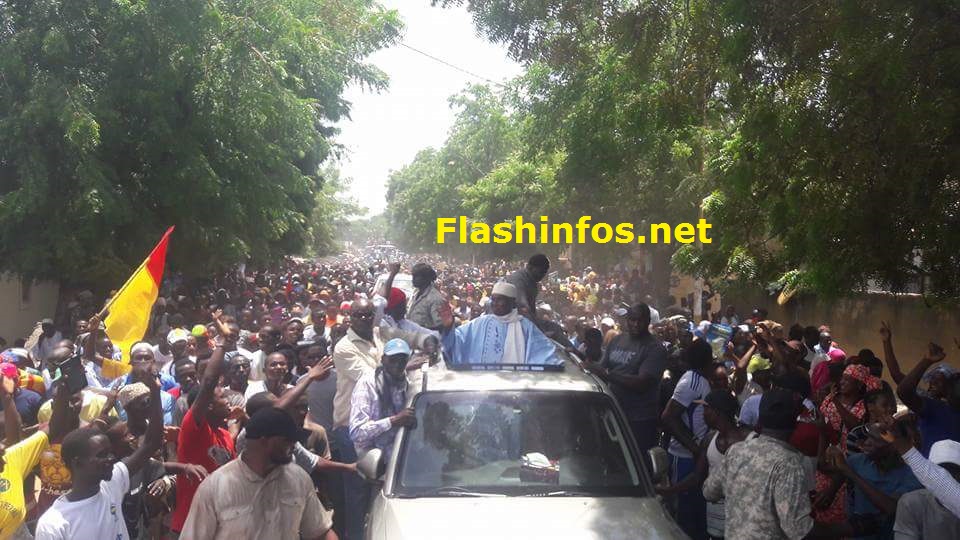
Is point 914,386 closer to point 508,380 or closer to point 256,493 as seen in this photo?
point 508,380

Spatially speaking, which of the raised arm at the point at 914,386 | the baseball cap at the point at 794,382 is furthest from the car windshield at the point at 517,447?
the raised arm at the point at 914,386

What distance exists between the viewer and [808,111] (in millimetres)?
7844

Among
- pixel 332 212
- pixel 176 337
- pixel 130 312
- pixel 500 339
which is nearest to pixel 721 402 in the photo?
pixel 500 339

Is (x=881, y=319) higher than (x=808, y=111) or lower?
lower

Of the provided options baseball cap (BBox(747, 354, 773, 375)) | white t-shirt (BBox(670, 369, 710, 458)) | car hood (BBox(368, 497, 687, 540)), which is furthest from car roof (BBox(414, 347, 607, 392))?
baseball cap (BBox(747, 354, 773, 375))

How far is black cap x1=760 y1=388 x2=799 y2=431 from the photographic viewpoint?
15.7ft

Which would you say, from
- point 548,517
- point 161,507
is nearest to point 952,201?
point 548,517

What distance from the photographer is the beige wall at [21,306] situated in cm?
2077

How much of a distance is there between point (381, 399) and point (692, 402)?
234 centimetres

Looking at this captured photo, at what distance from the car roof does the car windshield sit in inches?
1.9

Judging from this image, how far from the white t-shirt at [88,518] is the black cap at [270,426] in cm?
78

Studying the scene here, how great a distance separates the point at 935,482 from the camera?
4.64 metres

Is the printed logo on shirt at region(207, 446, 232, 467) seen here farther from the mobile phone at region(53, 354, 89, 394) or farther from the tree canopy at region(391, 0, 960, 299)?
the tree canopy at region(391, 0, 960, 299)

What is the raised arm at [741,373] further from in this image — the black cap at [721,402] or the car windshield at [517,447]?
the car windshield at [517,447]
